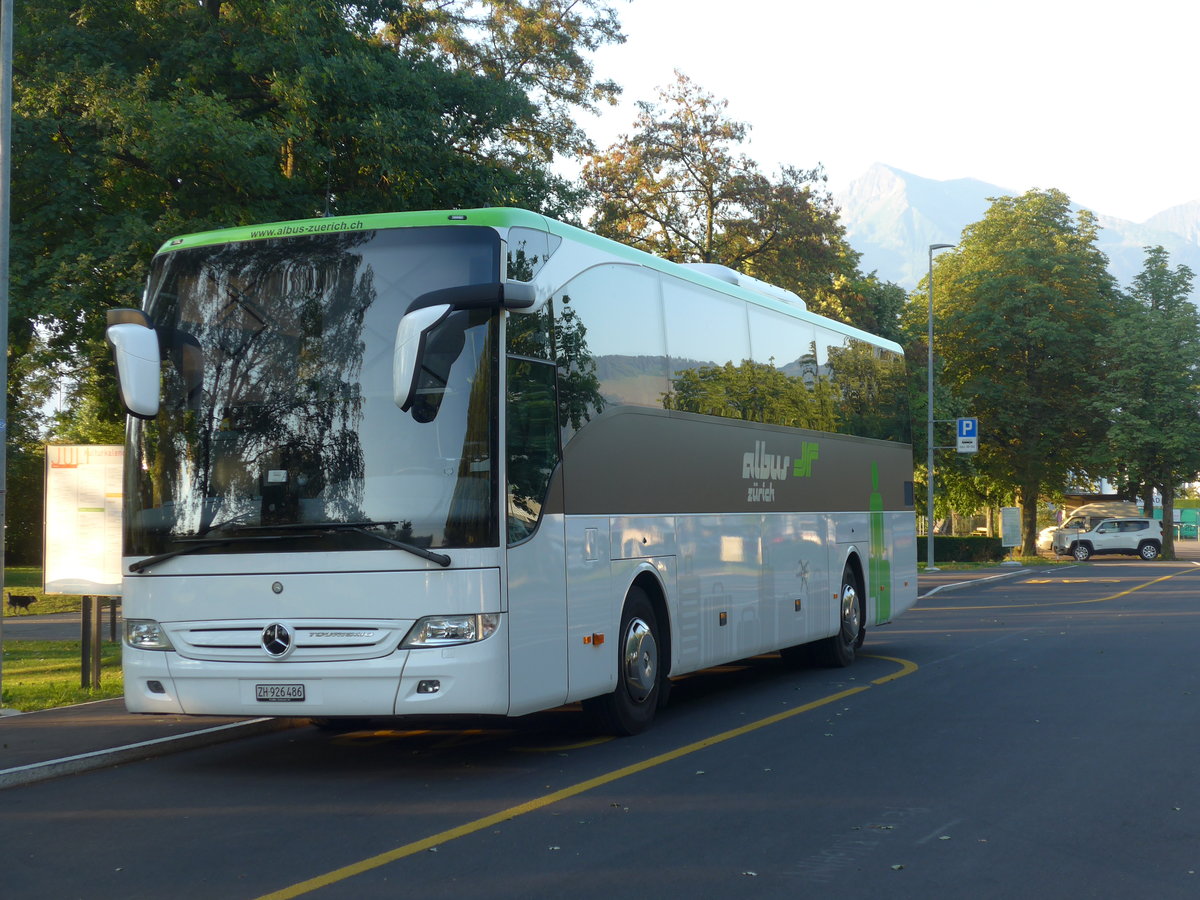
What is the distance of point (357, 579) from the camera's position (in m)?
8.86

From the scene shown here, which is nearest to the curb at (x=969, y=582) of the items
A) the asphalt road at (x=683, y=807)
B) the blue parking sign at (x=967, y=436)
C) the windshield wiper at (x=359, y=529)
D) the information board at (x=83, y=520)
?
the blue parking sign at (x=967, y=436)

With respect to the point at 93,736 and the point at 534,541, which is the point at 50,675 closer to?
the point at 93,736

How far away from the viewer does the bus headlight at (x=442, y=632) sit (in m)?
8.77

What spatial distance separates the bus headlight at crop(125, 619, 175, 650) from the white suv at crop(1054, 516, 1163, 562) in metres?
54.9

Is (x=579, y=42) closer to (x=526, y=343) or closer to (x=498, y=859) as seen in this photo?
(x=526, y=343)

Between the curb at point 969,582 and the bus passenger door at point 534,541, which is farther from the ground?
the bus passenger door at point 534,541

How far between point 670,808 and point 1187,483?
195 feet

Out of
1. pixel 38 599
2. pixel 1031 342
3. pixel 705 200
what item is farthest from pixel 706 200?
pixel 1031 342

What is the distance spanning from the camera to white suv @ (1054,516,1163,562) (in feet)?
196

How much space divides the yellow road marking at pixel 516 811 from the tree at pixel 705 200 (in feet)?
86.6

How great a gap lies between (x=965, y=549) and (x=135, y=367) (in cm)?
5052

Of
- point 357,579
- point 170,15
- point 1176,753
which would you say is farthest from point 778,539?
point 170,15

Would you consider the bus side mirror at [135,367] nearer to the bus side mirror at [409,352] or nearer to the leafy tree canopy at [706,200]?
the bus side mirror at [409,352]

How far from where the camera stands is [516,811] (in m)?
7.95
